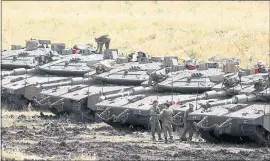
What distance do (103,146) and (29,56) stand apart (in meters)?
16.4

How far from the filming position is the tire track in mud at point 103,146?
2300cm

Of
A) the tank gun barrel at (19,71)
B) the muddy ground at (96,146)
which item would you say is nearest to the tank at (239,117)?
the muddy ground at (96,146)

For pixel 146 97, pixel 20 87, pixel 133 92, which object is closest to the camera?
pixel 146 97

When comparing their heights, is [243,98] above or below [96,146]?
above

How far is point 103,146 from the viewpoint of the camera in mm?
24891

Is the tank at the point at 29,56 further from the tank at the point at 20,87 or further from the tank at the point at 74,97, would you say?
the tank at the point at 74,97

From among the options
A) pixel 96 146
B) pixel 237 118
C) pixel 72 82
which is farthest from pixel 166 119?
pixel 72 82

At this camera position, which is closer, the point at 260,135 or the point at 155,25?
the point at 260,135

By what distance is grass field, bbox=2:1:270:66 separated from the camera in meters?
53.1

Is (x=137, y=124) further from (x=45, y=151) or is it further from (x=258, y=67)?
(x=45, y=151)

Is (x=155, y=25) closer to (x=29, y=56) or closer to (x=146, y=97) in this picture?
(x=29, y=56)

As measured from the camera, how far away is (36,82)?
35688mm

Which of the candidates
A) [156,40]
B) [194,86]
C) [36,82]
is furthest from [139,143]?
[156,40]

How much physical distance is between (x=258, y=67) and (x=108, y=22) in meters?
34.5
